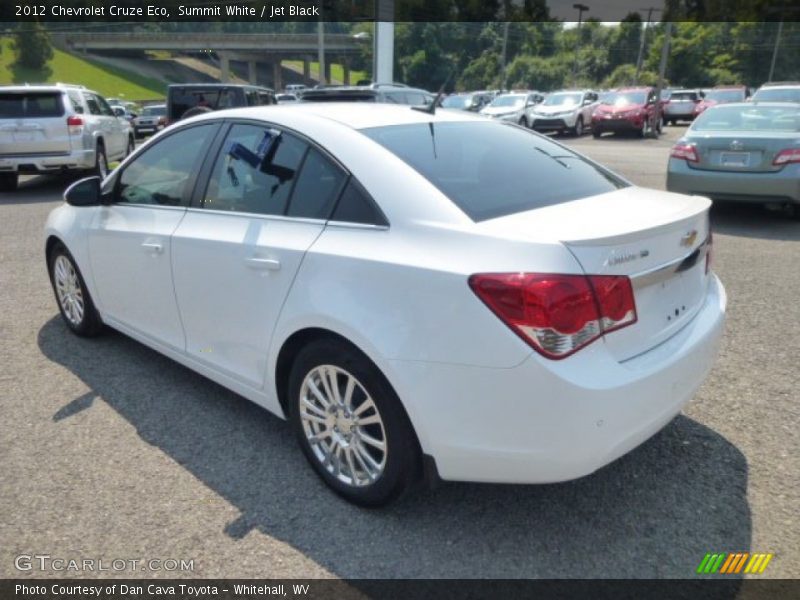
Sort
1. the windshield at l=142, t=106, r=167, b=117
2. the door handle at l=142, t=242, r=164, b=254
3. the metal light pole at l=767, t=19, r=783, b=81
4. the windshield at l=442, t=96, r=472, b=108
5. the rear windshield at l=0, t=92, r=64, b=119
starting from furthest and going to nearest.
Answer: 1. the metal light pole at l=767, t=19, r=783, b=81
2. the windshield at l=142, t=106, r=167, b=117
3. the windshield at l=442, t=96, r=472, b=108
4. the rear windshield at l=0, t=92, r=64, b=119
5. the door handle at l=142, t=242, r=164, b=254

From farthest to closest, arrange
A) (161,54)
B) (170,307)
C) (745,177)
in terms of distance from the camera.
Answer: (161,54), (745,177), (170,307)

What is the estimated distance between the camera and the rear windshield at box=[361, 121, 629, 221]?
2.65 meters

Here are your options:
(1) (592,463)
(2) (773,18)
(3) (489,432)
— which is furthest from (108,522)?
(2) (773,18)

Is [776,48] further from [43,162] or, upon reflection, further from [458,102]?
[43,162]

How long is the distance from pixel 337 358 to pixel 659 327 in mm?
1233

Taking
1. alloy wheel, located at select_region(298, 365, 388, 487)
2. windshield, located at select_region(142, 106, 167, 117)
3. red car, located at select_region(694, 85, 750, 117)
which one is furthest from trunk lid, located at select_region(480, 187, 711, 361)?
windshield, located at select_region(142, 106, 167, 117)

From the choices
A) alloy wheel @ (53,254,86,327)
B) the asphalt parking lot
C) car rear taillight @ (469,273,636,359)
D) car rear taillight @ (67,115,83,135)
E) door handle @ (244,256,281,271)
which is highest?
car rear taillight @ (469,273,636,359)

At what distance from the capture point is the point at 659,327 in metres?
2.45

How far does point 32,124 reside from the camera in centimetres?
1090

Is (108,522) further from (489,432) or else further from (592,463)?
(592,463)

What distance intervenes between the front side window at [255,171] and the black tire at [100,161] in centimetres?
1002

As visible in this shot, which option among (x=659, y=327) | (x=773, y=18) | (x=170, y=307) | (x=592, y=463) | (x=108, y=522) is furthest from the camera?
(x=773, y=18)

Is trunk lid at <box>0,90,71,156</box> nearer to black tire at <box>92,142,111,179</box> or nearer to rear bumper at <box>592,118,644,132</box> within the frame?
black tire at <box>92,142,111,179</box>

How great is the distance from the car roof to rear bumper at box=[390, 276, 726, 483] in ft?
4.22
